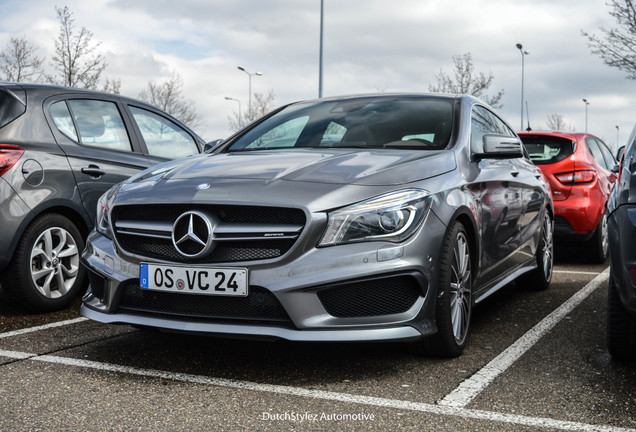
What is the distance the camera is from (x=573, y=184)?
26.1 feet

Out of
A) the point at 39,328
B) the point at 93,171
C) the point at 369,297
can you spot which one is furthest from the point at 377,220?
the point at 93,171

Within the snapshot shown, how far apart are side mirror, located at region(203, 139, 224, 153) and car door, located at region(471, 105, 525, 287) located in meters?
1.63

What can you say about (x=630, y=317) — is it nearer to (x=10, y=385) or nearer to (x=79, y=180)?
(x=10, y=385)

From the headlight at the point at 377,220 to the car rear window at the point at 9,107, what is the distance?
269cm

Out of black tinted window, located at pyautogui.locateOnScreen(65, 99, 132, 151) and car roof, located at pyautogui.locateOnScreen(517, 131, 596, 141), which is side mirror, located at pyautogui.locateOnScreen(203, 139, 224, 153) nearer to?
black tinted window, located at pyautogui.locateOnScreen(65, 99, 132, 151)

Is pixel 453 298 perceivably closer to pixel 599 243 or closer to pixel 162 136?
pixel 162 136

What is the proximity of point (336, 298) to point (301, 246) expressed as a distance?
28cm

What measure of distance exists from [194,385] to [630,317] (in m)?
2.11

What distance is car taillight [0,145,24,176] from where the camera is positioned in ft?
15.6

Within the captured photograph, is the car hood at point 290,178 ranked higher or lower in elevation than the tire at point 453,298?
higher

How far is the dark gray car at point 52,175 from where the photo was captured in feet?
15.8

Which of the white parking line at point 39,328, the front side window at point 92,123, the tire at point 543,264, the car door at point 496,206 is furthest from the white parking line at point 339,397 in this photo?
the tire at point 543,264

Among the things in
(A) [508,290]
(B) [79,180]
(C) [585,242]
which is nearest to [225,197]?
(B) [79,180]

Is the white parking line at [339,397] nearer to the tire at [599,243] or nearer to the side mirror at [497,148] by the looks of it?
the side mirror at [497,148]
